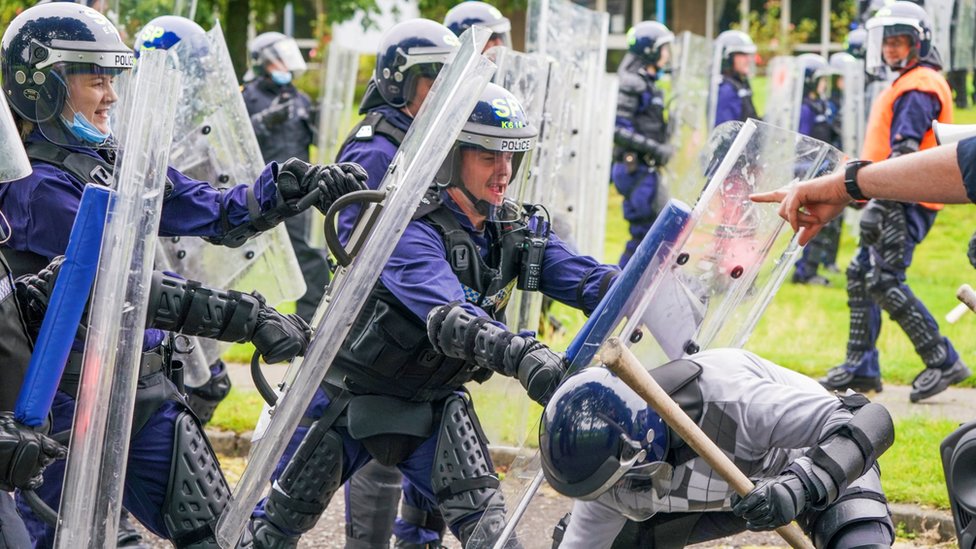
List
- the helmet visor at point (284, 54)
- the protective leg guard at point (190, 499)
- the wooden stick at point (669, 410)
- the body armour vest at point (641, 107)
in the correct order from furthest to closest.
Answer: the body armour vest at point (641, 107), the helmet visor at point (284, 54), the protective leg guard at point (190, 499), the wooden stick at point (669, 410)

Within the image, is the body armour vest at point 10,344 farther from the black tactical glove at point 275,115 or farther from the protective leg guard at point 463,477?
the black tactical glove at point 275,115

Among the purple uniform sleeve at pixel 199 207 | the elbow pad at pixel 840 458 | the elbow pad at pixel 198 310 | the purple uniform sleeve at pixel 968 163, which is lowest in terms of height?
the elbow pad at pixel 840 458

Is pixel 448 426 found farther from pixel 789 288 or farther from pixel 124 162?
pixel 789 288

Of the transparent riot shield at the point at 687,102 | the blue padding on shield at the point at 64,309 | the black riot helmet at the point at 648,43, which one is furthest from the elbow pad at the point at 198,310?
the transparent riot shield at the point at 687,102

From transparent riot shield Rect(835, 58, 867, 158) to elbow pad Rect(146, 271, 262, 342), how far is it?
9572 millimetres

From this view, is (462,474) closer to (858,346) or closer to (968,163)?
(968,163)

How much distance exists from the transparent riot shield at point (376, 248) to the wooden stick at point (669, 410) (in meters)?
0.83

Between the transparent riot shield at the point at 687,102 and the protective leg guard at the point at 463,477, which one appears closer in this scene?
the protective leg guard at the point at 463,477

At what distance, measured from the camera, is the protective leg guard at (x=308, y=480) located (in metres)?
4.29

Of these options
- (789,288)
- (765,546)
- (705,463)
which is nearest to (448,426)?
(705,463)

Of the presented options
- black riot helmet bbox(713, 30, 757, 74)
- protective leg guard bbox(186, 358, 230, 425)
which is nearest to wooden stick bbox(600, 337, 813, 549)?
protective leg guard bbox(186, 358, 230, 425)

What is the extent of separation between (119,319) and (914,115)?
17.3 ft

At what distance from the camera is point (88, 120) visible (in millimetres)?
4020

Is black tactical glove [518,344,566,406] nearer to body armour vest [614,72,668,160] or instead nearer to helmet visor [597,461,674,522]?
helmet visor [597,461,674,522]
